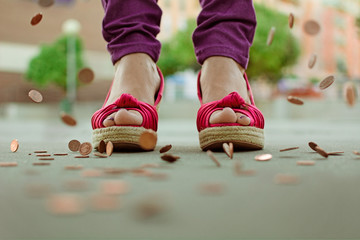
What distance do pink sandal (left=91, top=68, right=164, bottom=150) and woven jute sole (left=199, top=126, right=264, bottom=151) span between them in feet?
0.41

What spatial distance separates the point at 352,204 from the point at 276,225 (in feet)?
0.39

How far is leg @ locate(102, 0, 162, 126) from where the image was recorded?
1.00 m

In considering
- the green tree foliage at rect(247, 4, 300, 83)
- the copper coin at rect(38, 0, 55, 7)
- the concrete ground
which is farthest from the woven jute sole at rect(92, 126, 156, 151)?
the green tree foliage at rect(247, 4, 300, 83)

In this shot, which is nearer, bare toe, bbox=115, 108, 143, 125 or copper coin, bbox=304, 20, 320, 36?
bare toe, bbox=115, 108, 143, 125

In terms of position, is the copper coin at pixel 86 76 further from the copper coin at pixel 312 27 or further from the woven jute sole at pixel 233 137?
the copper coin at pixel 312 27

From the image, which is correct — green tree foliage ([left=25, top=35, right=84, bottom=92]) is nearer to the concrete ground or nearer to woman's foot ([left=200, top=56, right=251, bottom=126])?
woman's foot ([left=200, top=56, right=251, bottom=126])

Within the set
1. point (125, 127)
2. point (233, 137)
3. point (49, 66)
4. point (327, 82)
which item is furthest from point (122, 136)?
point (49, 66)

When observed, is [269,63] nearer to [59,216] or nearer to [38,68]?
[38,68]

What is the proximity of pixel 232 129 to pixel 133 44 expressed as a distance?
343mm

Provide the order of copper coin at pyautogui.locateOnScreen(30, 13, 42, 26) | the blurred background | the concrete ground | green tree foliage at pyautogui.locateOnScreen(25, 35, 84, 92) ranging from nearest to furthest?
1. the concrete ground
2. copper coin at pyautogui.locateOnScreen(30, 13, 42, 26)
3. the blurred background
4. green tree foliage at pyautogui.locateOnScreen(25, 35, 84, 92)

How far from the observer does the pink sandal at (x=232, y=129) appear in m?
0.87

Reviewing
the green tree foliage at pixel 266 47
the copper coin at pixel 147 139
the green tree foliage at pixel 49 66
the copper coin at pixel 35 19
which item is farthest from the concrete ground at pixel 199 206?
the green tree foliage at pixel 49 66

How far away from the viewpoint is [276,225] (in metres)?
0.35

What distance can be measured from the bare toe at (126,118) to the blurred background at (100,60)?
25.2 ft
